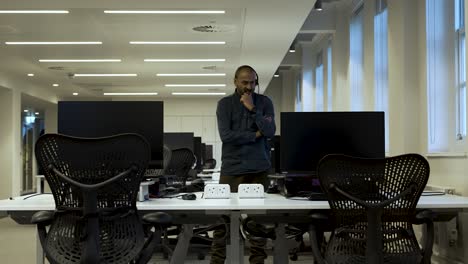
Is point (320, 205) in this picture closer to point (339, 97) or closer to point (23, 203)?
point (23, 203)

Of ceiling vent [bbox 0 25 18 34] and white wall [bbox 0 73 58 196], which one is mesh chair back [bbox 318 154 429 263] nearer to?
ceiling vent [bbox 0 25 18 34]

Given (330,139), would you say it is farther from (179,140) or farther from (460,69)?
(179,140)

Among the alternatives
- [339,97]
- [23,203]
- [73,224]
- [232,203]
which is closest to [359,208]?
[232,203]

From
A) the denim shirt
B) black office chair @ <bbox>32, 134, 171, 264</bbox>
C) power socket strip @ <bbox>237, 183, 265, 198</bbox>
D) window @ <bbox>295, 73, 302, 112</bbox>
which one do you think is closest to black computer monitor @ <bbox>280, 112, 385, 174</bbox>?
the denim shirt

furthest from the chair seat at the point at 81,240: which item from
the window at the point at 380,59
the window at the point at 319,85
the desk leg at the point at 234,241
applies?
the window at the point at 319,85

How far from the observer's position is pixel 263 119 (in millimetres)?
3789

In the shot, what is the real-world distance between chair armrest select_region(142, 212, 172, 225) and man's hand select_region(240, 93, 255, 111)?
1217mm

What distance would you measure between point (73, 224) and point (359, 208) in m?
1.47

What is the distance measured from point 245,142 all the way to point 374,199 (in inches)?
45.4

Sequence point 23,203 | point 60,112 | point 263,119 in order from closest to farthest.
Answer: point 23,203 → point 60,112 → point 263,119

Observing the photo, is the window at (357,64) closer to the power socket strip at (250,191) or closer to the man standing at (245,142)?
the man standing at (245,142)

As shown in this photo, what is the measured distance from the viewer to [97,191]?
2711 mm

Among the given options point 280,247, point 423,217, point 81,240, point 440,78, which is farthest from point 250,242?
point 440,78

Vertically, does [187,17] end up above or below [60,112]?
above
